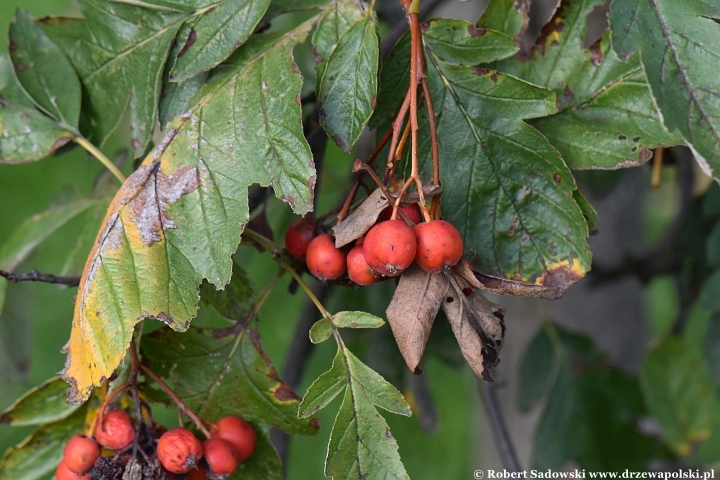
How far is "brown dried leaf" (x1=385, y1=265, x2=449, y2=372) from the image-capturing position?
846 millimetres

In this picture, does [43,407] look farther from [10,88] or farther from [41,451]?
[10,88]

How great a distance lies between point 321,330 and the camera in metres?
0.95

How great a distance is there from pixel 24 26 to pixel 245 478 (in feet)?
2.70

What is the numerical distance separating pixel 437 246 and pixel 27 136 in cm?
77

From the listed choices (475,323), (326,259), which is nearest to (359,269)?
(326,259)

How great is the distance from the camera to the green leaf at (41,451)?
1.12 m

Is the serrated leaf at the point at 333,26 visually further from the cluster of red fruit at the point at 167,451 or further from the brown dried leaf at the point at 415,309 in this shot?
the cluster of red fruit at the point at 167,451

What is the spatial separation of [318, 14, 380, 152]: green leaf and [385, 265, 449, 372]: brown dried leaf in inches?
7.6

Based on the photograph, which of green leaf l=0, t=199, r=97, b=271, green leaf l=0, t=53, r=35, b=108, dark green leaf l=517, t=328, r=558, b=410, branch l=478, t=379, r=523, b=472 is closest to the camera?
green leaf l=0, t=53, r=35, b=108

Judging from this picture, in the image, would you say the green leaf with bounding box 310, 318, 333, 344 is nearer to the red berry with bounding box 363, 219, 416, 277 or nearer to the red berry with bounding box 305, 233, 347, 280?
the red berry with bounding box 305, 233, 347, 280

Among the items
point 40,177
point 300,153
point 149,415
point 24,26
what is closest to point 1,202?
point 40,177

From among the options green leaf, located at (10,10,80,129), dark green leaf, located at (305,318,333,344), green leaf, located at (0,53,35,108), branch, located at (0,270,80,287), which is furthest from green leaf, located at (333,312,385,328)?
green leaf, located at (0,53,35,108)

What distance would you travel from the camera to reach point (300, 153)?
900 mm

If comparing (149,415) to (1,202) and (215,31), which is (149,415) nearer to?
(215,31)
